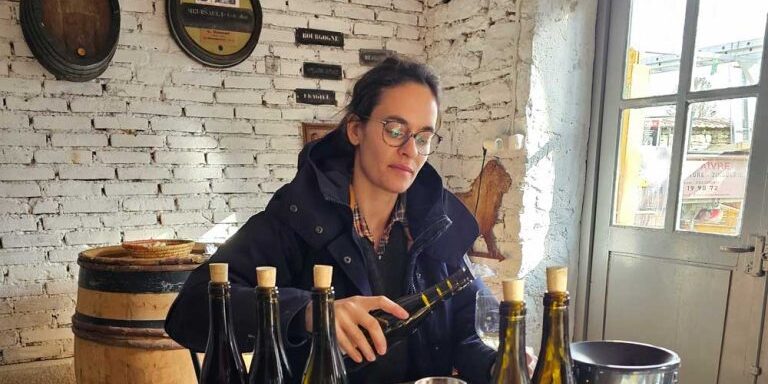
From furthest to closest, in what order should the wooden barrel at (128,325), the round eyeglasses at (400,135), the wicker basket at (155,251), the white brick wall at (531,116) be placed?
the white brick wall at (531,116) → the wicker basket at (155,251) → the wooden barrel at (128,325) → the round eyeglasses at (400,135)

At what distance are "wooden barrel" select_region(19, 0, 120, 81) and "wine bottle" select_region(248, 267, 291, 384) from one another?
5.78ft

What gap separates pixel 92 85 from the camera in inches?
82.0

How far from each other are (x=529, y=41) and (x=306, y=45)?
1.02 meters

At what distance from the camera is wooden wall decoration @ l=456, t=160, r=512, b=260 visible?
2295 millimetres

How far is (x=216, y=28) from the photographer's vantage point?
2287 millimetres

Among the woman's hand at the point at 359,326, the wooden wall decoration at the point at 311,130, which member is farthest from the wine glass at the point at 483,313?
the wooden wall decoration at the point at 311,130

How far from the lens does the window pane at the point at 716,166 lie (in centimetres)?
184

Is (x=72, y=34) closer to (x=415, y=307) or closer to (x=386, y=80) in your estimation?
(x=386, y=80)

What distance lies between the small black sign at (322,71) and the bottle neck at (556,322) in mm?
2093

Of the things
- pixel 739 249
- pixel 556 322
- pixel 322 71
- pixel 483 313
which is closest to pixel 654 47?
pixel 739 249

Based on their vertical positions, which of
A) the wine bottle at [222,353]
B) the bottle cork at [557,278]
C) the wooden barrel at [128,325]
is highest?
the bottle cork at [557,278]

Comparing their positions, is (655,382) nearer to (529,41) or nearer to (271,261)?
(271,261)

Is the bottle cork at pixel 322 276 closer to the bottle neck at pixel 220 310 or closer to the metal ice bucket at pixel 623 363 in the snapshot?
the bottle neck at pixel 220 310

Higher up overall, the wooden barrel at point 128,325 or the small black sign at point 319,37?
the small black sign at point 319,37
